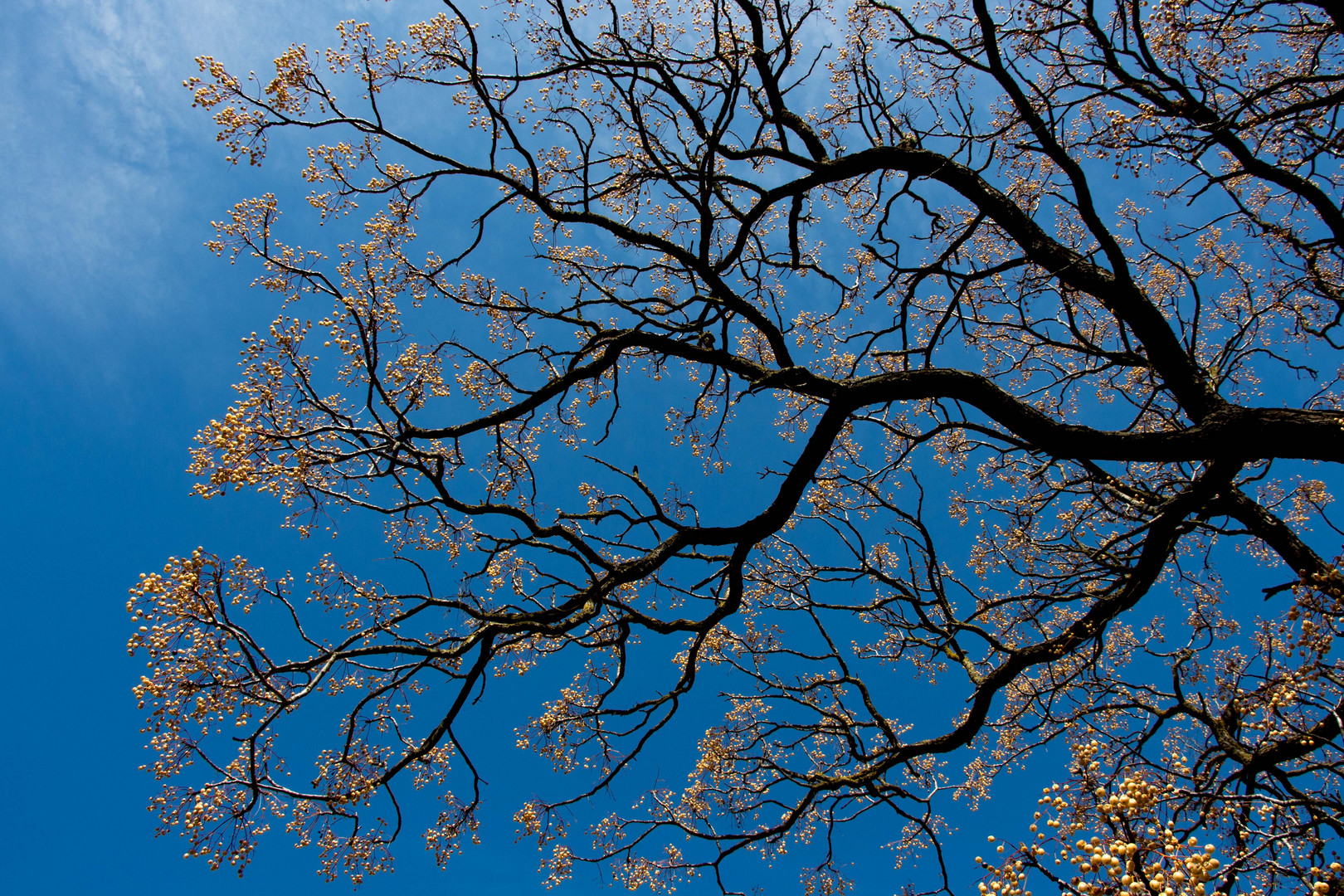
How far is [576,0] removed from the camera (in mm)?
6699

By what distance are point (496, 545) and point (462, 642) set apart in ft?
3.53

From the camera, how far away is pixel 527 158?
259 inches

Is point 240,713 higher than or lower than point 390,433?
lower

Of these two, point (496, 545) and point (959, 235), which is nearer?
point (496, 545)

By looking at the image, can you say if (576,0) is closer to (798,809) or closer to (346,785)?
(346,785)

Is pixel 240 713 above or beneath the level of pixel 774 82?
Answer: beneath

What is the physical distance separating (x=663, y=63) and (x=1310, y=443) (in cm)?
720

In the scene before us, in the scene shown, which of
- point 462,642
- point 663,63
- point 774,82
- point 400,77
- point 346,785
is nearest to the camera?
point 346,785

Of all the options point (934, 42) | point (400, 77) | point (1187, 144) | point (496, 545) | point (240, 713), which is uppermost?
point (934, 42)

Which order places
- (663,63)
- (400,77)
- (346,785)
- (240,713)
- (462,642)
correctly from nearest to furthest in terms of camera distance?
(240,713) < (346,785) < (462,642) < (400,77) < (663,63)

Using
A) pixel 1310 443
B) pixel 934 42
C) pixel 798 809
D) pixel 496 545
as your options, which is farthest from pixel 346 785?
pixel 934 42

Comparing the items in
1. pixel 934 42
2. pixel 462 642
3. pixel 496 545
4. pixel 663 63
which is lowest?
pixel 462 642

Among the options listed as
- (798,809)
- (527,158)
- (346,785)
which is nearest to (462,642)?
(346,785)

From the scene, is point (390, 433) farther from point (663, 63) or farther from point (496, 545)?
point (663, 63)
